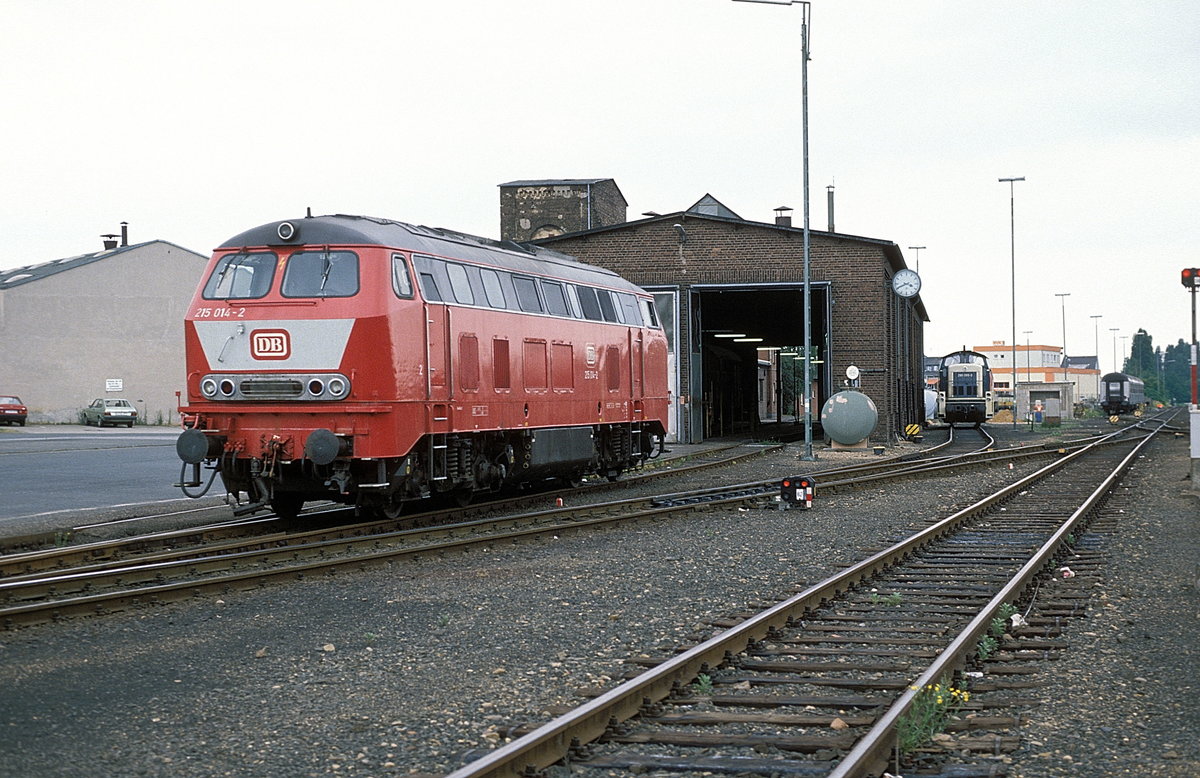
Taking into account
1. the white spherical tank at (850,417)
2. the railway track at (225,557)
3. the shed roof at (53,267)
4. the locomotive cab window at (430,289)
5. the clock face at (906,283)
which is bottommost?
the railway track at (225,557)

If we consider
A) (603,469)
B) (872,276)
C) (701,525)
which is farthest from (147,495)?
(872,276)

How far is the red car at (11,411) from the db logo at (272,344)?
4131 cm

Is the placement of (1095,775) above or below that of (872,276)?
below

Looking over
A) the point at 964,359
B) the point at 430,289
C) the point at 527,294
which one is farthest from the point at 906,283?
the point at 430,289

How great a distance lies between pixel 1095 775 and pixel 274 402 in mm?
9723

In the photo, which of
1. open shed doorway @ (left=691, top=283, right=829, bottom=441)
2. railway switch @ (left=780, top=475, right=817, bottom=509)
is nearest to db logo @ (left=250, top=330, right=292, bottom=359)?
railway switch @ (left=780, top=475, right=817, bottom=509)

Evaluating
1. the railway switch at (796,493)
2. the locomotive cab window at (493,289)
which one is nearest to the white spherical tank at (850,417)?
the railway switch at (796,493)

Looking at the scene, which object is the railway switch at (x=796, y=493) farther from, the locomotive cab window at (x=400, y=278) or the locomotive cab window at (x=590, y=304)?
the locomotive cab window at (x=400, y=278)

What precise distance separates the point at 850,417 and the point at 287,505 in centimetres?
1941

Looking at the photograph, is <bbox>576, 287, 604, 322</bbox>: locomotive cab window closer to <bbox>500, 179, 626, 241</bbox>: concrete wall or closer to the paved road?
the paved road

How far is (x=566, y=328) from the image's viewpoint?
17.6 meters

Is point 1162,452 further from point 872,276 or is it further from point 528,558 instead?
point 528,558

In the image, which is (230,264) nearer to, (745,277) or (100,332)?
(745,277)

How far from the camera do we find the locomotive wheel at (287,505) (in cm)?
1444
